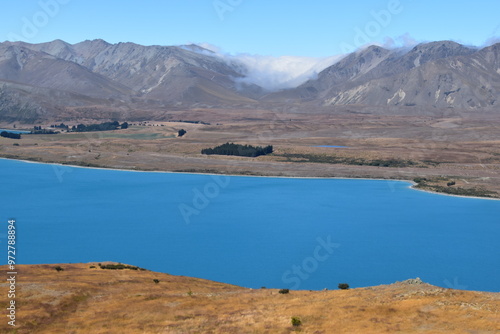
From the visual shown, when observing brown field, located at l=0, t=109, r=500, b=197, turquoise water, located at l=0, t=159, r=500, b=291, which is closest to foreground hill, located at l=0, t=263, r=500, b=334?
turquoise water, located at l=0, t=159, r=500, b=291

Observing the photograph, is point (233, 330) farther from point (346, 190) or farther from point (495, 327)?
point (346, 190)

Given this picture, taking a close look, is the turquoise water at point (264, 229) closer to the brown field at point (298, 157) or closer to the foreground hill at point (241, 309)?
the brown field at point (298, 157)

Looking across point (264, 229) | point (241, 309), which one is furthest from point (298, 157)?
point (241, 309)

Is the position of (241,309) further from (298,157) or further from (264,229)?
(298,157)

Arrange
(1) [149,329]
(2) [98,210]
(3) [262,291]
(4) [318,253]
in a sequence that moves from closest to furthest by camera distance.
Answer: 1. (1) [149,329]
2. (3) [262,291]
3. (4) [318,253]
4. (2) [98,210]

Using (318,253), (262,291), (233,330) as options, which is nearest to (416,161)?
(318,253)
